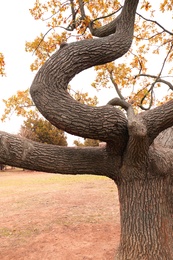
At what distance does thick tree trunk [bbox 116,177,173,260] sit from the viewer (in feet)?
11.5

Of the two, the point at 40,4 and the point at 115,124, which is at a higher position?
the point at 40,4

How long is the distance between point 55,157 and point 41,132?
24585 mm

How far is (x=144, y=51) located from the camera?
25.5 feet

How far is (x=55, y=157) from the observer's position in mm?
3385

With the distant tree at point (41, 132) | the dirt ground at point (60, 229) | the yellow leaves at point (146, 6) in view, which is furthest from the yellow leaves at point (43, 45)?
the distant tree at point (41, 132)

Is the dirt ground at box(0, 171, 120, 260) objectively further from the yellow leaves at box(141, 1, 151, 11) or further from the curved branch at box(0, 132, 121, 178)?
the yellow leaves at box(141, 1, 151, 11)

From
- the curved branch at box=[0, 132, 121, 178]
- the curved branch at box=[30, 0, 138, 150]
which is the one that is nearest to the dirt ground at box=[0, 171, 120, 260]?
the curved branch at box=[0, 132, 121, 178]

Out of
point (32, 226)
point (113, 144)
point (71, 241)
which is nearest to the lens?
point (113, 144)

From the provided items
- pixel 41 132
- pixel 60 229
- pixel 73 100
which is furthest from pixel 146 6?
pixel 41 132

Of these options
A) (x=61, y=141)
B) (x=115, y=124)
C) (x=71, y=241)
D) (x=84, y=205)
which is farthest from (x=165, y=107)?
(x=61, y=141)

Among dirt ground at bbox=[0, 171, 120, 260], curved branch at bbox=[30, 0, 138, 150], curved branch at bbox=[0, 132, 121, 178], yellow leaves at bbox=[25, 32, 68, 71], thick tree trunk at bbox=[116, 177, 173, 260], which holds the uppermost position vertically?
yellow leaves at bbox=[25, 32, 68, 71]

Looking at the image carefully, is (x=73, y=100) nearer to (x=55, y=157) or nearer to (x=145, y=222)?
(x=55, y=157)

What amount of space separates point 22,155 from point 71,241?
2.78 m

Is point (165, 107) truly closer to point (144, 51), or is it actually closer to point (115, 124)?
point (115, 124)
